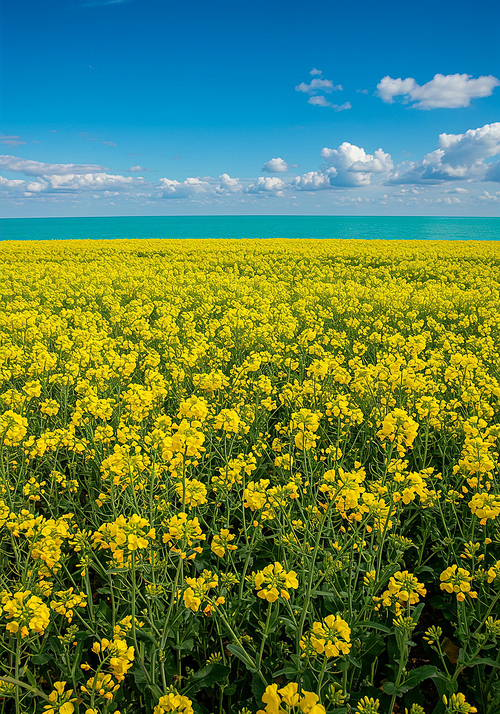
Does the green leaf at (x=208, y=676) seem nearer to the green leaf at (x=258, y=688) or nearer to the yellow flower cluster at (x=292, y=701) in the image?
the green leaf at (x=258, y=688)

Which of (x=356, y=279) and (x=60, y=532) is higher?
(x=356, y=279)

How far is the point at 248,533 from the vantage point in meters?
2.86

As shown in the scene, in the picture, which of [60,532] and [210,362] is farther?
[210,362]

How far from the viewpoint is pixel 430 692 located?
6.96ft

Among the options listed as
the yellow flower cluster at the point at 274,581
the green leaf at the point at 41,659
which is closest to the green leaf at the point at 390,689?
the yellow flower cluster at the point at 274,581

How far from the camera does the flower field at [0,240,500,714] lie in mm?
1729

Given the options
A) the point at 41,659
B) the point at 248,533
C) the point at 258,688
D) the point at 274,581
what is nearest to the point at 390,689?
the point at 258,688

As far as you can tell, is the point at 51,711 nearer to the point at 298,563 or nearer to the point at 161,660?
the point at 161,660

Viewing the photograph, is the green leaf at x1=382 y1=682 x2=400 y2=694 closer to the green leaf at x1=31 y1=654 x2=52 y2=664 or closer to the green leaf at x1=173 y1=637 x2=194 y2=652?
the green leaf at x1=173 y1=637 x2=194 y2=652

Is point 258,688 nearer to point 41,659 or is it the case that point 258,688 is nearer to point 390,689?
point 390,689

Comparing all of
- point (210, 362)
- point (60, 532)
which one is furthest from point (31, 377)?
point (60, 532)

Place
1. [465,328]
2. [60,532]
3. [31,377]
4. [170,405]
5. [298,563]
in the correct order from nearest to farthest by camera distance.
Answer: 1. [60,532]
2. [298,563]
3. [170,405]
4. [31,377]
5. [465,328]

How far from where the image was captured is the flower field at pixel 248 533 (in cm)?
173

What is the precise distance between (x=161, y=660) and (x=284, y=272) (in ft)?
40.4
